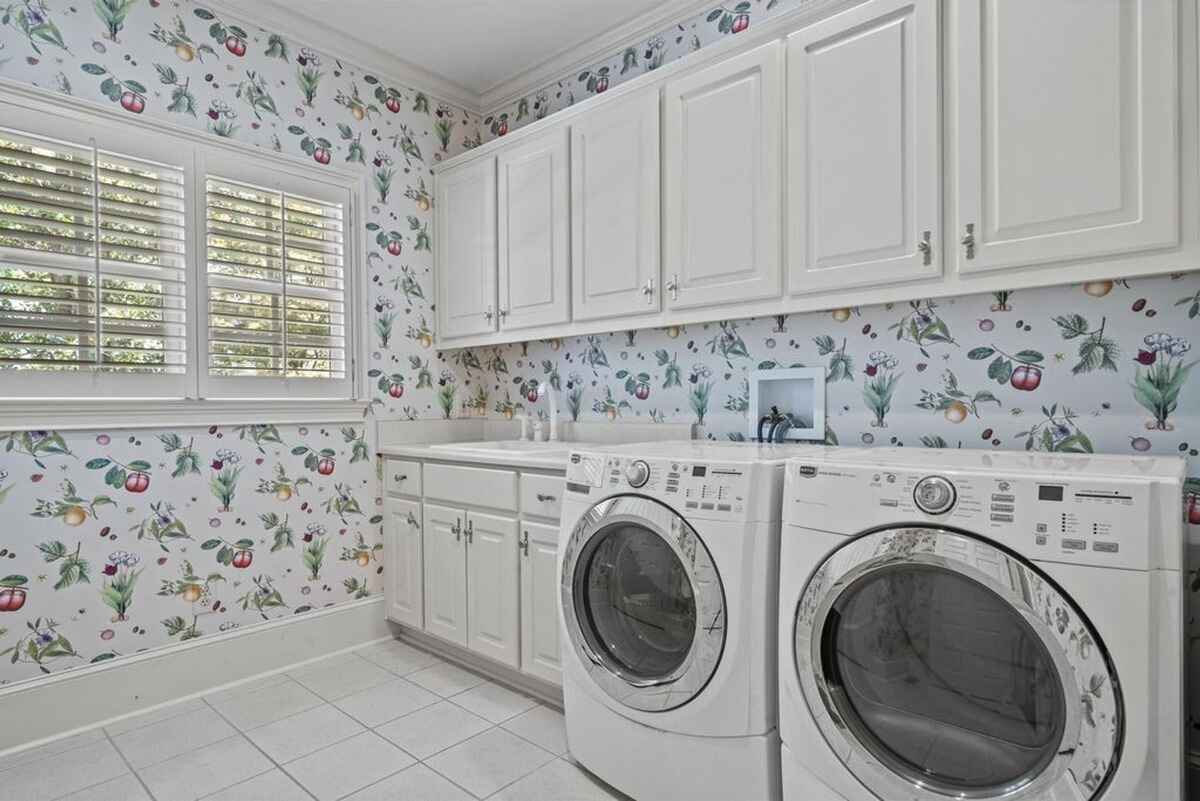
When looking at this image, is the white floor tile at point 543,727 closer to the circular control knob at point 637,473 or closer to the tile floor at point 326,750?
the tile floor at point 326,750

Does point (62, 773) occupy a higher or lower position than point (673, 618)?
lower

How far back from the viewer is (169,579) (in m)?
2.50

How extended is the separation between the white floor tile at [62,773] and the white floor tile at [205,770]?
131mm

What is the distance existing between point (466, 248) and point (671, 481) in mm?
1938

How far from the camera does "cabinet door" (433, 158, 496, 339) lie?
306cm

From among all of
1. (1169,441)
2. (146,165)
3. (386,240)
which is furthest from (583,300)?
(1169,441)

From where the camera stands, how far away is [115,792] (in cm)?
189

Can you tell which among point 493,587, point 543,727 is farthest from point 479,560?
point 543,727

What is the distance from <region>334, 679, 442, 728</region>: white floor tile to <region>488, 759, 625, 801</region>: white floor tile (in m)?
0.64

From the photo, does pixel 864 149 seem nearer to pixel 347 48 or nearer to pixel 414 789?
pixel 414 789

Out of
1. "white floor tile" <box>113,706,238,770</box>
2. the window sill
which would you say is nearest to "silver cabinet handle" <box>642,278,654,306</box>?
the window sill

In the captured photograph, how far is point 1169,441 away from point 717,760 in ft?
4.56

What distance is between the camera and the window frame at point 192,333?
2.19 meters

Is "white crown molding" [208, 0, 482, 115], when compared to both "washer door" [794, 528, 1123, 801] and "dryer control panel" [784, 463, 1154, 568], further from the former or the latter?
"washer door" [794, 528, 1123, 801]
